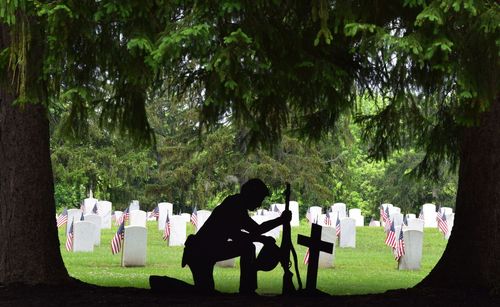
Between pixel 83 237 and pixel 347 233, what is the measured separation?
7037mm

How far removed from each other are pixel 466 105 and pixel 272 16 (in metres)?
2.07

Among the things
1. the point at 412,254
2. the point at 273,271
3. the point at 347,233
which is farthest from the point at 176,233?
the point at 412,254

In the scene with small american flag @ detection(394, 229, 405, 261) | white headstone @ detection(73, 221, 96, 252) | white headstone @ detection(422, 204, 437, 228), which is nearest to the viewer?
small american flag @ detection(394, 229, 405, 261)

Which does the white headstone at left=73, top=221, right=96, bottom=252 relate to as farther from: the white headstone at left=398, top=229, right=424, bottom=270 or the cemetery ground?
the white headstone at left=398, top=229, right=424, bottom=270

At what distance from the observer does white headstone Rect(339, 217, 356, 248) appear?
23.8 m

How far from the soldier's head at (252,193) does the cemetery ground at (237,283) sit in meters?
1.07

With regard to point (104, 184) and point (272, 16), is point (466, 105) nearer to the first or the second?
point (272, 16)

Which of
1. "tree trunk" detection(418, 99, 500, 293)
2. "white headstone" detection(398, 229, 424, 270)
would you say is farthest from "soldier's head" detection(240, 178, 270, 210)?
"white headstone" detection(398, 229, 424, 270)

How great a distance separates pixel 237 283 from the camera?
1430cm

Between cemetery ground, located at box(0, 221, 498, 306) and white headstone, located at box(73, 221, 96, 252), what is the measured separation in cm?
32

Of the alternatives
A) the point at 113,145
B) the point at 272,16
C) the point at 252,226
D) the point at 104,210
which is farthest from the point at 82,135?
the point at 113,145

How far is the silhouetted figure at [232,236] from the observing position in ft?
34.6

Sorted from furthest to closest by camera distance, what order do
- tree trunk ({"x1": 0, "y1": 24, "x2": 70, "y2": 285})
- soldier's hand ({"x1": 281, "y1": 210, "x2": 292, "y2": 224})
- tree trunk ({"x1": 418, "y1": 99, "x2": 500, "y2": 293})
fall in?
1. tree trunk ({"x1": 0, "y1": 24, "x2": 70, "y2": 285})
2. tree trunk ({"x1": 418, "y1": 99, "x2": 500, "y2": 293})
3. soldier's hand ({"x1": 281, "y1": 210, "x2": 292, "y2": 224})

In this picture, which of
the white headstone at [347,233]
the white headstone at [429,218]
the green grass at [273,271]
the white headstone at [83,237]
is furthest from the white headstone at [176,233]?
the white headstone at [429,218]
